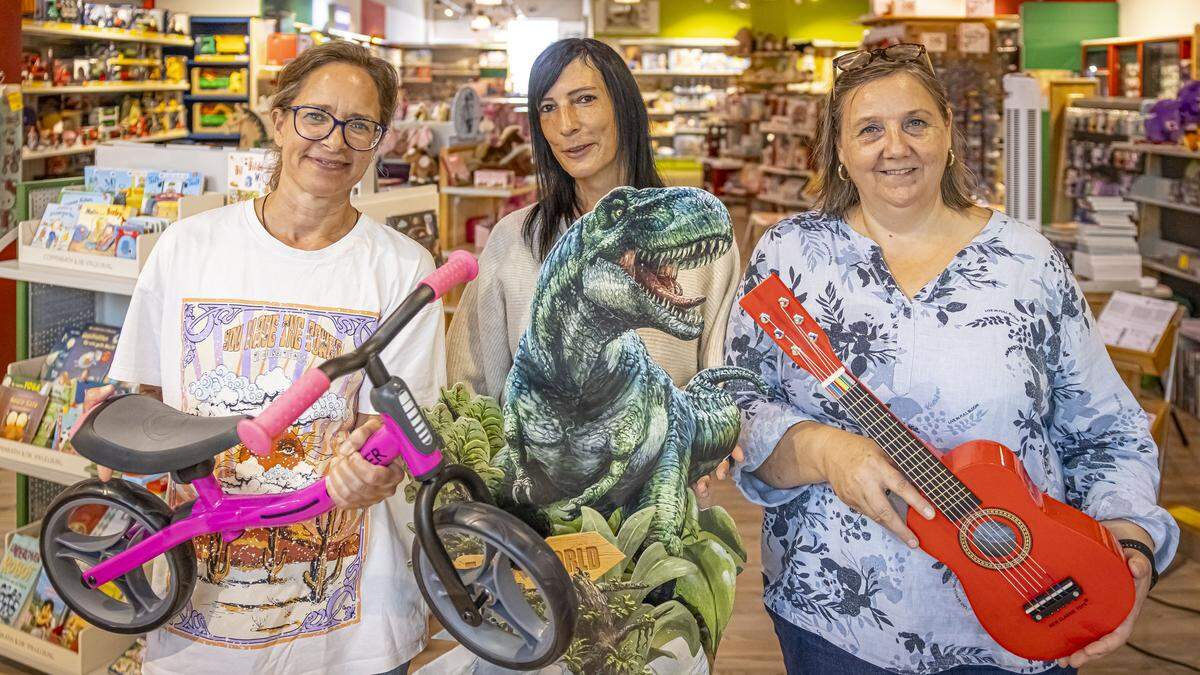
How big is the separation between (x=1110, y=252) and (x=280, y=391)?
506cm

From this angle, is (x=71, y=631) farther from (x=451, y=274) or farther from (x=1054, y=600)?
(x=1054, y=600)

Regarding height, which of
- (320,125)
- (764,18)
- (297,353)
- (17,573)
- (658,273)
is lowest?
(17,573)

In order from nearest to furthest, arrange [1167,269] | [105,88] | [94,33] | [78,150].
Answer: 1. [1167,269]
2. [78,150]
3. [94,33]
4. [105,88]

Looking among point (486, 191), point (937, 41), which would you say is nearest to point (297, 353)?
point (486, 191)

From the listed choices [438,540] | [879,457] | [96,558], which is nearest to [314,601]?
[96,558]

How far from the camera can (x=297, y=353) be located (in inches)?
65.7

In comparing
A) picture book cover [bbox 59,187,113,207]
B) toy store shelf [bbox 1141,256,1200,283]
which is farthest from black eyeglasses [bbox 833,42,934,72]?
toy store shelf [bbox 1141,256,1200,283]

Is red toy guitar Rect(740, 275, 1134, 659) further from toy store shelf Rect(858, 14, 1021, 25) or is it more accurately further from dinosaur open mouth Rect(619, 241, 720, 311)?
toy store shelf Rect(858, 14, 1021, 25)

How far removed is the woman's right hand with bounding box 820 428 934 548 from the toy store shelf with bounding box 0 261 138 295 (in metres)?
2.15

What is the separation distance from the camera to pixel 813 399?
1.73 metres

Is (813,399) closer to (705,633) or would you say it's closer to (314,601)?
(705,633)

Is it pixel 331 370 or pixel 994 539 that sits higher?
pixel 331 370

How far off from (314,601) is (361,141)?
2.30ft

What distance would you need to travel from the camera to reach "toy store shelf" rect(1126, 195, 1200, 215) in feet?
21.2
